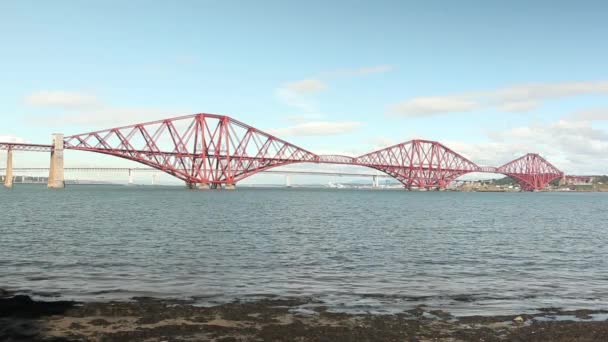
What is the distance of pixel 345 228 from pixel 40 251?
2157 centimetres

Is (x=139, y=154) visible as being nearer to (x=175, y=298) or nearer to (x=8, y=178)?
(x=8, y=178)

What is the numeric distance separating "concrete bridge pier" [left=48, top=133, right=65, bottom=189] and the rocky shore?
127 metres

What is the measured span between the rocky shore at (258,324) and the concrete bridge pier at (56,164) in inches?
5018

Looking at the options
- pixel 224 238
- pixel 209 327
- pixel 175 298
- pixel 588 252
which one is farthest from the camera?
pixel 224 238

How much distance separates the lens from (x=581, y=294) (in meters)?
16.9

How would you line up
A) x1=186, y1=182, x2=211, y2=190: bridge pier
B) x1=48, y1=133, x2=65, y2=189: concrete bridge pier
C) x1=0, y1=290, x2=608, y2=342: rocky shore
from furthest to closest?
x1=186, y1=182, x2=211, y2=190: bridge pier < x1=48, y1=133, x2=65, y2=189: concrete bridge pier < x1=0, y1=290, x2=608, y2=342: rocky shore

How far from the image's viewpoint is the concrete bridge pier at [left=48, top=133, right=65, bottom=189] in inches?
5113

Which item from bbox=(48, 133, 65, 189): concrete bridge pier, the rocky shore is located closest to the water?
the rocky shore

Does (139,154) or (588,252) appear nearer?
(588,252)

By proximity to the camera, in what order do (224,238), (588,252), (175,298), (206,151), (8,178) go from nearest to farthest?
(175,298), (588,252), (224,238), (8,178), (206,151)

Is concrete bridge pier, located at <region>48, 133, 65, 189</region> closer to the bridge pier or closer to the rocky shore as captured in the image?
the bridge pier

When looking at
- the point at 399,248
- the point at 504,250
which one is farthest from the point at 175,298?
the point at 504,250

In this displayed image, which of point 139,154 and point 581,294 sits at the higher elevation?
point 139,154

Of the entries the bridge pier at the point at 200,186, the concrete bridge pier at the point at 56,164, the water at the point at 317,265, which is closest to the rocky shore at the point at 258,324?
the water at the point at 317,265
